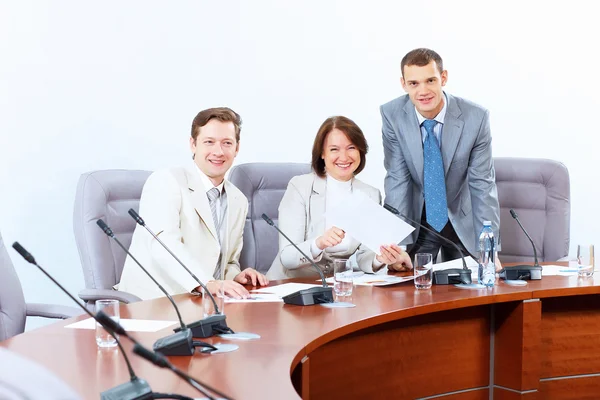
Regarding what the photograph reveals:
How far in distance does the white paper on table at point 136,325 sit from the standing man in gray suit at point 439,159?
59.0 inches

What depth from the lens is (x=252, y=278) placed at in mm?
2732

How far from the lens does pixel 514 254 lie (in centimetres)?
392

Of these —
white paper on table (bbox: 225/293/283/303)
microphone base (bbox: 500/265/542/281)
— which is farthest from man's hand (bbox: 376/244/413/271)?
white paper on table (bbox: 225/293/283/303)

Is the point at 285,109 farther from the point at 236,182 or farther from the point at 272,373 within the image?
the point at 272,373

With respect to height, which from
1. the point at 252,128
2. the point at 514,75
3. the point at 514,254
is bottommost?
the point at 514,254

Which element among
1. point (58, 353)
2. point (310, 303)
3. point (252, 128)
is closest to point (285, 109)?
point (252, 128)

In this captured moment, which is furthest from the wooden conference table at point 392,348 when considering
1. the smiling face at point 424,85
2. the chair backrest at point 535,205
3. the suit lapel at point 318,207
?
the chair backrest at point 535,205

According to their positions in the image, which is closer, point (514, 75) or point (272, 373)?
point (272, 373)

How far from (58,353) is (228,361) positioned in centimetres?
38

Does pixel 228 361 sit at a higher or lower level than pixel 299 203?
lower

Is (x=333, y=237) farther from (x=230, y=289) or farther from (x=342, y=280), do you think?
(x=230, y=289)

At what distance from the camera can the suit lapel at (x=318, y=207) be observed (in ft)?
10.3

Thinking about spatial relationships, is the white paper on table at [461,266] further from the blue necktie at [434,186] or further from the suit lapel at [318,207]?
the suit lapel at [318,207]

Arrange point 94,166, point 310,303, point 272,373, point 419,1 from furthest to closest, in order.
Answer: point 419,1 → point 94,166 → point 310,303 → point 272,373
